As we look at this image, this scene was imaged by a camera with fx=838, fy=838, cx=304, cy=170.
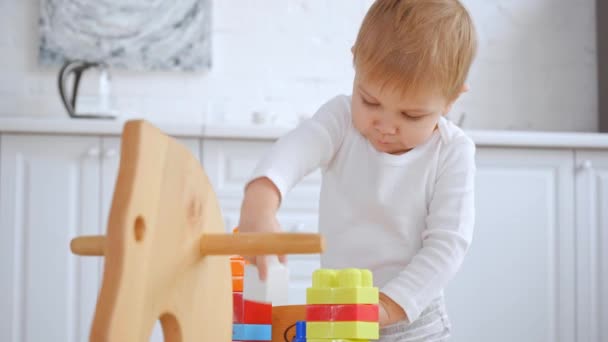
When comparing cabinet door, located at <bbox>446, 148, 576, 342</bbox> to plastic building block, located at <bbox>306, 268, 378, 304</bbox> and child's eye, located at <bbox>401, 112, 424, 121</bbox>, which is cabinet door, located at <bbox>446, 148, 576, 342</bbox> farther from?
plastic building block, located at <bbox>306, 268, 378, 304</bbox>

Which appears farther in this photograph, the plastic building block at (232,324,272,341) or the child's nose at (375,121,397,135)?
the child's nose at (375,121,397,135)

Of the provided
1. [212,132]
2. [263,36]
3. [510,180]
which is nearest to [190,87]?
[263,36]

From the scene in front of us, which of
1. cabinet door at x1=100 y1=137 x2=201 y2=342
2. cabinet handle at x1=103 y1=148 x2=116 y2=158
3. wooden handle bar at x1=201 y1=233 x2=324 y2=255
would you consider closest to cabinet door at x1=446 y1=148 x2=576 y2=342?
cabinet door at x1=100 y1=137 x2=201 y2=342

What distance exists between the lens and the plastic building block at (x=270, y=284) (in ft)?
3.03

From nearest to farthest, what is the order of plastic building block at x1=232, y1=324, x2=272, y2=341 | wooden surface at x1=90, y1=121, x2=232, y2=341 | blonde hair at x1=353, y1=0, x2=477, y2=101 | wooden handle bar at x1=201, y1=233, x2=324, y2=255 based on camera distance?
1. wooden surface at x1=90, y1=121, x2=232, y2=341
2. wooden handle bar at x1=201, y1=233, x2=324, y2=255
3. plastic building block at x1=232, y1=324, x2=272, y2=341
4. blonde hair at x1=353, y1=0, x2=477, y2=101

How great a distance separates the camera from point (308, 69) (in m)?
3.55

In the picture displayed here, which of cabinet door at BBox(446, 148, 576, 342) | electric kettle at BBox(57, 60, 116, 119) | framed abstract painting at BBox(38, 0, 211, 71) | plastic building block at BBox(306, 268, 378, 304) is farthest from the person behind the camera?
framed abstract painting at BBox(38, 0, 211, 71)

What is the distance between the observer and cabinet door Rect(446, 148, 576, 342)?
296 cm

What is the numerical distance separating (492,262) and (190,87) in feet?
4.59

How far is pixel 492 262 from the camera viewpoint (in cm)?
298

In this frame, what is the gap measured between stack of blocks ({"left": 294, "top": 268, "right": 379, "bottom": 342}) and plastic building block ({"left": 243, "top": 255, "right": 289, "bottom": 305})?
44 mm

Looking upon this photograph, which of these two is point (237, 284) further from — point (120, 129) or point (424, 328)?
point (120, 129)

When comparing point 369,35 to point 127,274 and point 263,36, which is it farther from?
point 263,36

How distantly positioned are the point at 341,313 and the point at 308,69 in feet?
8.95
